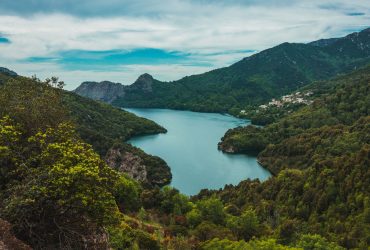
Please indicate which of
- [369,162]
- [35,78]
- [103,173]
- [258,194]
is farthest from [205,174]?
[103,173]

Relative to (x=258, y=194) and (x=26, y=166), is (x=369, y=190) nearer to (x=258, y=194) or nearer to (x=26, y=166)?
(x=258, y=194)

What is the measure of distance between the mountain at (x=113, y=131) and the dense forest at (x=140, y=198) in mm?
351

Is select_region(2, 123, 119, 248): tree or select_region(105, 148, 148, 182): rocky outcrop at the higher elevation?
select_region(2, 123, 119, 248): tree

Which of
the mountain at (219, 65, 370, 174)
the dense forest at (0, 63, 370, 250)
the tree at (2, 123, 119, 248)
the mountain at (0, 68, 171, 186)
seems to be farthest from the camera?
the mountain at (219, 65, 370, 174)

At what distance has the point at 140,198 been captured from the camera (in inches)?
2028

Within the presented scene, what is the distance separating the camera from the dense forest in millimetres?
16766

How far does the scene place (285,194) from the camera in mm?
85500

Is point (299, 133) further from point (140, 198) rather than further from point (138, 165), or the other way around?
point (140, 198)

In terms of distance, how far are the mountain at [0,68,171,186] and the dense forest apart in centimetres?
35

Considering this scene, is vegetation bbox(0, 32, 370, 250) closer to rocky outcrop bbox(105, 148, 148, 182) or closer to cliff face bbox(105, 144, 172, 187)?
cliff face bbox(105, 144, 172, 187)

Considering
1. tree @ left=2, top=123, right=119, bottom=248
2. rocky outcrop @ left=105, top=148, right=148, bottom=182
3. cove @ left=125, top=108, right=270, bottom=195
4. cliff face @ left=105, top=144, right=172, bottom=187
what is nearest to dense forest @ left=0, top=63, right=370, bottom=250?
tree @ left=2, top=123, right=119, bottom=248

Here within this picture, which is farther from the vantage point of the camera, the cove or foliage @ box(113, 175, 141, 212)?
the cove

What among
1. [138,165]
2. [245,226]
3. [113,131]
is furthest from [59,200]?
[113,131]

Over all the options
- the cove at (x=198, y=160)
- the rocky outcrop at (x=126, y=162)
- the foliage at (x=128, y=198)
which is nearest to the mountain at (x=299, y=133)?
the cove at (x=198, y=160)
